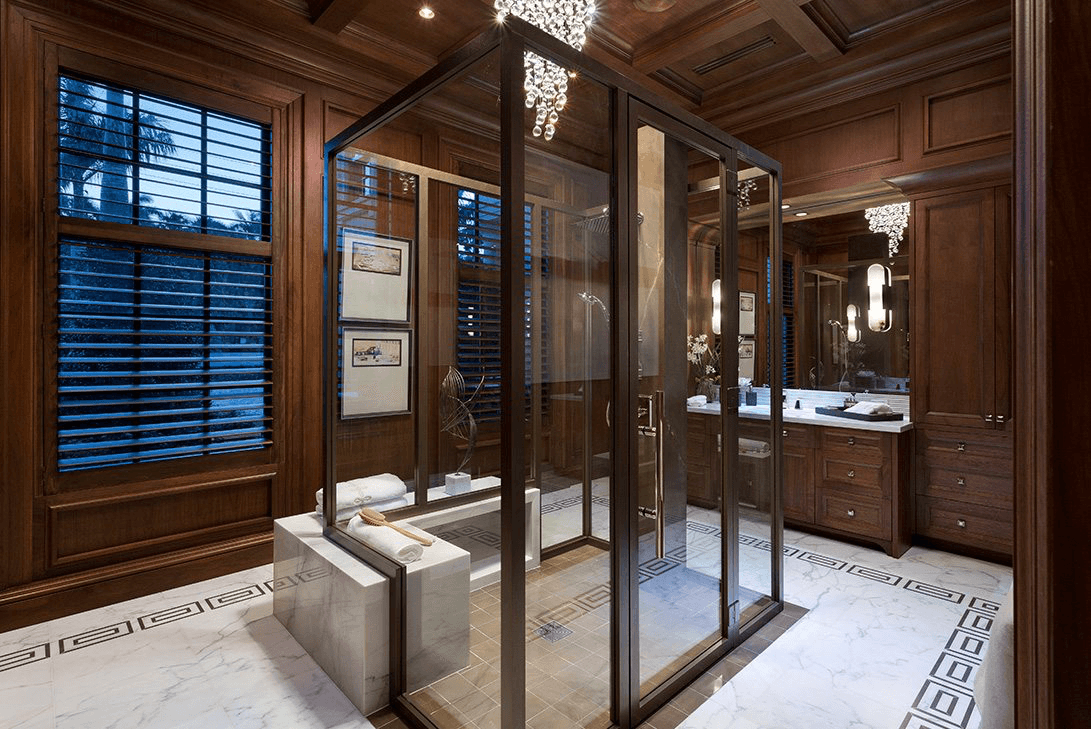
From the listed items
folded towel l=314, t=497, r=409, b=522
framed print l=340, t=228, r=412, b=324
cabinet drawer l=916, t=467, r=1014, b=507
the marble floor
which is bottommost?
the marble floor

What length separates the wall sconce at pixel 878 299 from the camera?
3.68 metres

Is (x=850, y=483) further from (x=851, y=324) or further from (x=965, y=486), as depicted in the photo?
(x=851, y=324)

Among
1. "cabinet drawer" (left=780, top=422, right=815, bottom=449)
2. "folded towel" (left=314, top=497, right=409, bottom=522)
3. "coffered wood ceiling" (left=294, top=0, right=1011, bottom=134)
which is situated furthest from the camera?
"cabinet drawer" (left=780, top=422, right=815, bottom=449)

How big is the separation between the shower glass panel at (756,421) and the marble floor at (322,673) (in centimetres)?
9

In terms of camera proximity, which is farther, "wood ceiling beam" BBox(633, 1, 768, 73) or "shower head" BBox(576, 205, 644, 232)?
"wood ceiling beam" BBox(633, 1, 768, 73)

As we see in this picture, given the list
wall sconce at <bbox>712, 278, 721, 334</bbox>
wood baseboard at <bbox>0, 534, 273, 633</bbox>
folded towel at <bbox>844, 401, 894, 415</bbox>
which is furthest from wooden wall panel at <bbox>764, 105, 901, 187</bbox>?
wood baseboard at <bbox>0, 534, 273, 633</bbox>

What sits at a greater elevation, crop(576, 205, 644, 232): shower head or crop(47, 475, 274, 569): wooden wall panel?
crop(576, 205, 644, 232): shower head

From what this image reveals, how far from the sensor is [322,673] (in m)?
2.12

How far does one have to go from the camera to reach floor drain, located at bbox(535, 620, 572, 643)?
1.60m

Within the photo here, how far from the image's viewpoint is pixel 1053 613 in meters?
0.44

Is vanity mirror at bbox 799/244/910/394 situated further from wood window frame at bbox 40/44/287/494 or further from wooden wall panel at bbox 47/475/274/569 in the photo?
wooden wall panel at bbox 47/475/274/569

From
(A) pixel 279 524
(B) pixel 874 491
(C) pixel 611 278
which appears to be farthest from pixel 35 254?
(B) pixel 874 491

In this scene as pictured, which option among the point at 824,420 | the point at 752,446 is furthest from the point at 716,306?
the point at 824,420

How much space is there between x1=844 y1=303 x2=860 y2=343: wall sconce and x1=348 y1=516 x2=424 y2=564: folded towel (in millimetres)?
3388
